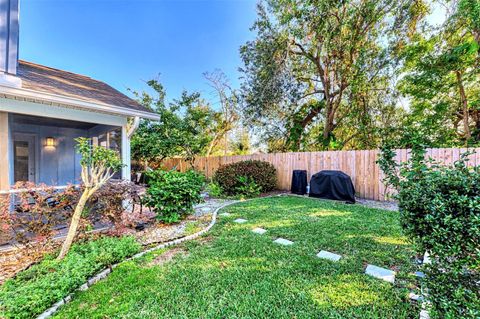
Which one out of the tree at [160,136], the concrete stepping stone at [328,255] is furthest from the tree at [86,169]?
the tree at [160,136]

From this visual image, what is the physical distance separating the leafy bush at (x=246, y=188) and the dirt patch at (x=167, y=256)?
16.6ft

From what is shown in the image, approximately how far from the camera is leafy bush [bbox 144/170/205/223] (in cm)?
500

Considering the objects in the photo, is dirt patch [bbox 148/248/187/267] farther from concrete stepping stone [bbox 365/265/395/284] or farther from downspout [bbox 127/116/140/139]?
downspout [bbox 127/116/140/139]

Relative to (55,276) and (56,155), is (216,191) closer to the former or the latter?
(56,155)

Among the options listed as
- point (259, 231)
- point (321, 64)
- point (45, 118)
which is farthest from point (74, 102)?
point (321, 64)

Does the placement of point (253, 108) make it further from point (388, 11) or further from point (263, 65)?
point (388, 11)

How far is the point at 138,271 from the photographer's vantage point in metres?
2.95

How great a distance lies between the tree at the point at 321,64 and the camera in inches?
354

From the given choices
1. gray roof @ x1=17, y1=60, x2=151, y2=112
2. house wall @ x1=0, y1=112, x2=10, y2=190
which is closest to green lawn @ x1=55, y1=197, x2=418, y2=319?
house wall @ x1=0, y1=112, x2=10, y2=190

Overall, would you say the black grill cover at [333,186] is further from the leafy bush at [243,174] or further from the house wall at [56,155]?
the house wall at [56,155]

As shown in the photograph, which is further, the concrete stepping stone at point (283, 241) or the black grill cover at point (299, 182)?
the black grill cover at point (299, 182)

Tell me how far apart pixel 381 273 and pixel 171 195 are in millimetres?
4167

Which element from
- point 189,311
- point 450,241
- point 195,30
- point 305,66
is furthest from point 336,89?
point 189,311

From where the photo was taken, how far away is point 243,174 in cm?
904
